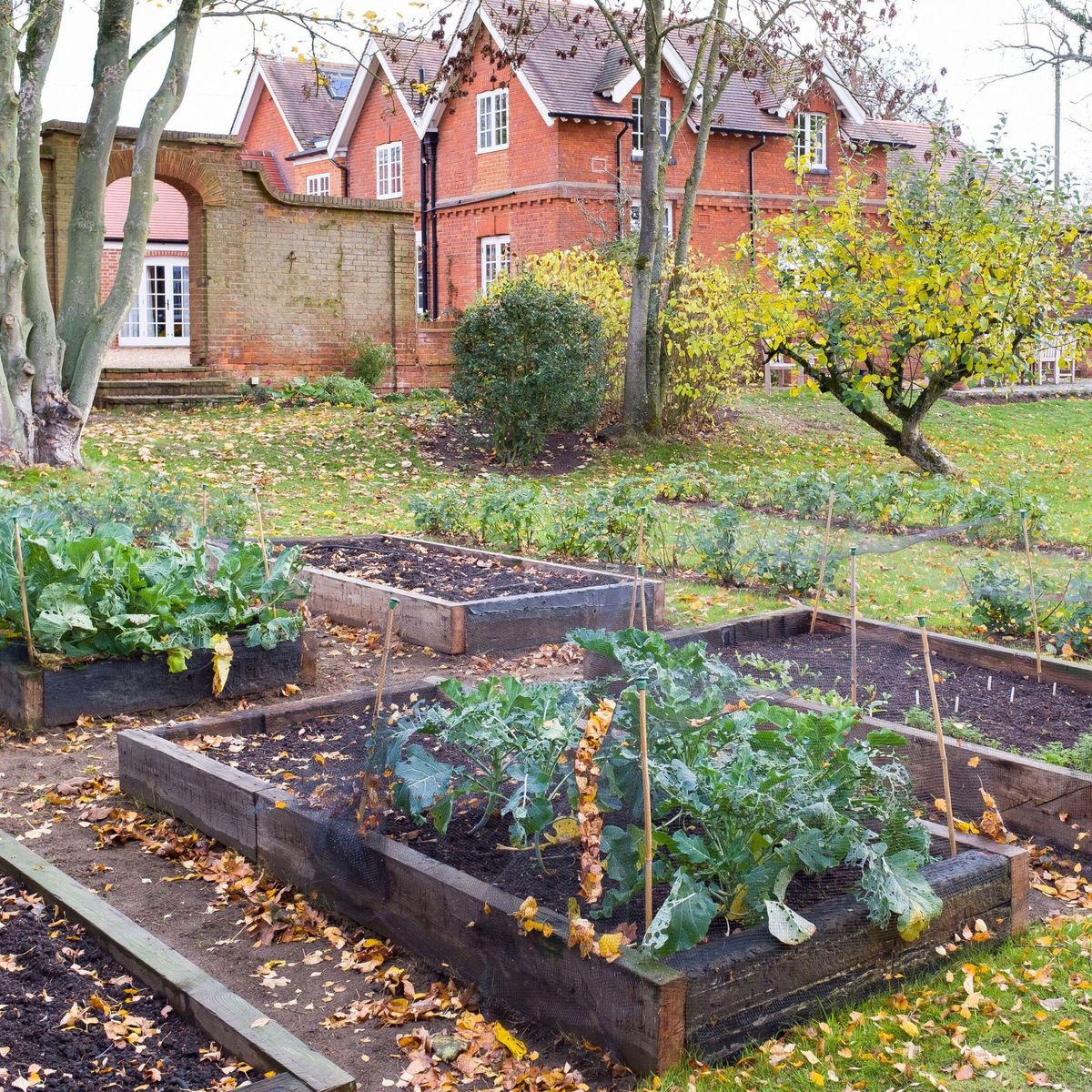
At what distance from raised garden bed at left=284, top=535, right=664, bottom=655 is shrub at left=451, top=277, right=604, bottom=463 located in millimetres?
6887

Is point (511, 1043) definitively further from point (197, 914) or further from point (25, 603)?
point (25, 603)

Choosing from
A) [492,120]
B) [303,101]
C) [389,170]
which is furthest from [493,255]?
[303,101]

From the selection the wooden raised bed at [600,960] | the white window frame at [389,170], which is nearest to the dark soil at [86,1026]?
the wooden raised bed at [600,960]

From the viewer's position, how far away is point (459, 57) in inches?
683

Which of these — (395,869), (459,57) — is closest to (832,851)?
(395,869)

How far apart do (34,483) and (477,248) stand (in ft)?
61.1

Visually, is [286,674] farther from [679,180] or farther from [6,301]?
[679,180]

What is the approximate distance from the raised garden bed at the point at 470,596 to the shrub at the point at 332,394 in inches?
432

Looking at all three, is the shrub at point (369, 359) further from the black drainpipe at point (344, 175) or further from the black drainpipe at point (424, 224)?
the black drainpipe at point (344, 175)

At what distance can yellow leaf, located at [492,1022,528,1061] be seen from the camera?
3697 millimetres

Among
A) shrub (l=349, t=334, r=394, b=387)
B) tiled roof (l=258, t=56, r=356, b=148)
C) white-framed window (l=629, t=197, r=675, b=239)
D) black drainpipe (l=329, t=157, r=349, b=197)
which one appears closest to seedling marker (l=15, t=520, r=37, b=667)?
shrub (l=349, t=334, r=394, b=387)

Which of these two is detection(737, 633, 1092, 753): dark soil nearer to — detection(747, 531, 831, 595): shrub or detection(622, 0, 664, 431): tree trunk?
detection(747, 531, 831, 595): shrub

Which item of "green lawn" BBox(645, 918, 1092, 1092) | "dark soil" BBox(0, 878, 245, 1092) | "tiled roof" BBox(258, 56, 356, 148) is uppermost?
"tiled roof" BBox(258, 56, 356, 148)

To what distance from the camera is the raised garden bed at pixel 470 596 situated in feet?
27.1
